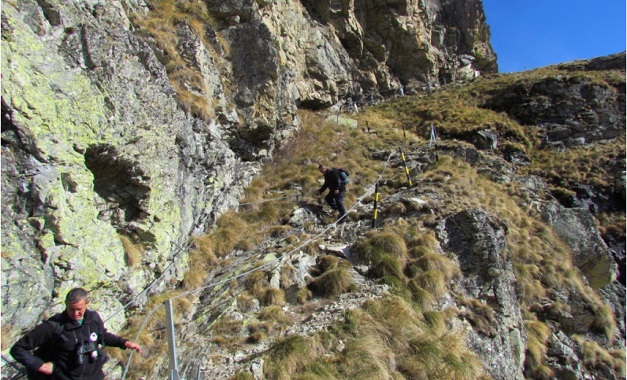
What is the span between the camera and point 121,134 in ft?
28.5

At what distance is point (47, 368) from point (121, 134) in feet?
20.2

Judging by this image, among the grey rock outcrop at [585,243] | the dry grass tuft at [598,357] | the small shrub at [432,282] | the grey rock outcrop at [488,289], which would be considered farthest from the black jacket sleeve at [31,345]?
the grey rock outcrop at [585,243]

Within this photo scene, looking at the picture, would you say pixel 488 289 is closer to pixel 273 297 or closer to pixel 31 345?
pixel 273 297

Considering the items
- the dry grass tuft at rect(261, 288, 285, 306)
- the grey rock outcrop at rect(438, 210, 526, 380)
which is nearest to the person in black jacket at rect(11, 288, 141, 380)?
the dry grass tuft at rect(261, 288, 285, 306)

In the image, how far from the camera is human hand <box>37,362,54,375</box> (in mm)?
3641

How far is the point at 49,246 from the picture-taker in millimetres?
6199

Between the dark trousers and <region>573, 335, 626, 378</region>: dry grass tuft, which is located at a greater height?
the dark trousers

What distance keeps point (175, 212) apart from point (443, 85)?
107ft

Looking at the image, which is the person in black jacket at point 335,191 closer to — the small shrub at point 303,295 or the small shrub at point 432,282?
the small shrub at point 432,282

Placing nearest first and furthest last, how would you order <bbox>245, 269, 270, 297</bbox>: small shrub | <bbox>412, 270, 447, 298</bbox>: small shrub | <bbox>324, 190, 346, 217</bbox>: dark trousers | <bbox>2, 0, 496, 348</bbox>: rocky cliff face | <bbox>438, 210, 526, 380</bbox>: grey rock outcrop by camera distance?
<bbox>2, 0, 496, 348</bbox>: rocky cliff face, <bbox>438, 210, 526, 380</bbox>: grey rock outcrop, <bbox>245, 269, 270, 297</bbox>: small shrub, <bbox>412, 270, 447, 298</bbox>: small shrub, <bbox>324, 190, 346, 217</bbox>: dark trousers

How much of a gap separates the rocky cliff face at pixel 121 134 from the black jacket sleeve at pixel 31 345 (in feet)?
6.78

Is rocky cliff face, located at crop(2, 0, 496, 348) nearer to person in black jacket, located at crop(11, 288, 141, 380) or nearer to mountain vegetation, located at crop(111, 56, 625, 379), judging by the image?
mountain vegetation, located at crop(111, 56, 625, 379)

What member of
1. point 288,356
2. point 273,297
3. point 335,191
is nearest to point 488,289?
point 335,191

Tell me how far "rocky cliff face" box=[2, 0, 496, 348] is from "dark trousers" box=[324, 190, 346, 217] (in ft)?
10.8
